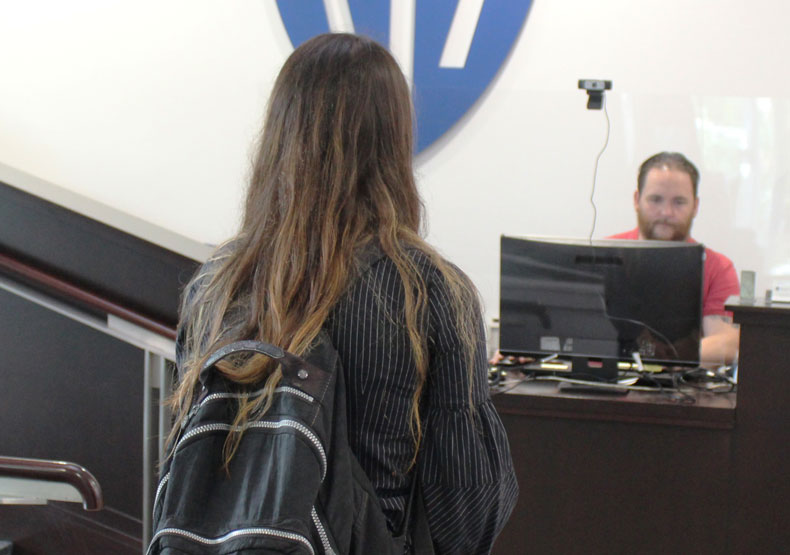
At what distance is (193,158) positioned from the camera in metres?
4.34

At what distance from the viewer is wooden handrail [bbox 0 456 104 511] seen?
1305 mm

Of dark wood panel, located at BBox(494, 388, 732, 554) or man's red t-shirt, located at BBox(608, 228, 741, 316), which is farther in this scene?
man's red t-shirt, located at BBox(608, 228, 741, 316)

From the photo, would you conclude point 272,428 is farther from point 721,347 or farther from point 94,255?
point 721,347

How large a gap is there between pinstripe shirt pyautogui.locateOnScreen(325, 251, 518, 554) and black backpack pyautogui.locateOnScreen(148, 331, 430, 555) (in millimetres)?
50

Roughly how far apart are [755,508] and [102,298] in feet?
5.72

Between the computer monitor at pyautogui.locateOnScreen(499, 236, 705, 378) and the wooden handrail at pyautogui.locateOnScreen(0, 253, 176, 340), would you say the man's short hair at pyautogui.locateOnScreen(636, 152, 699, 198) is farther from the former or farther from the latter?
the wooden handrail at pyautogui.locateOnScreen(0, 253, 176, 340)

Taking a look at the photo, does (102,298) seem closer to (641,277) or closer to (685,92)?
(641,277)

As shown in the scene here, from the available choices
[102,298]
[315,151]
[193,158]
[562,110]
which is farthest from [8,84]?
[315,151]

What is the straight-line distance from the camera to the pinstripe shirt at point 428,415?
1021mm

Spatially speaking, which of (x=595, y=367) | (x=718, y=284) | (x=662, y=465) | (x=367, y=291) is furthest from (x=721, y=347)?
(x=367, y=291)

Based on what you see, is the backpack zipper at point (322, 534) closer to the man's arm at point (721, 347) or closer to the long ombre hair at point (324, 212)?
the long ombre hair at point (324, 212)

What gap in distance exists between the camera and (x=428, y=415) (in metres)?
1.09

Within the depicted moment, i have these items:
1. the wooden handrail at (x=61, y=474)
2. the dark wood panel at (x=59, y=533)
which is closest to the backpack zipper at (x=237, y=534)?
the wooden handrail at (x=61, y=474)

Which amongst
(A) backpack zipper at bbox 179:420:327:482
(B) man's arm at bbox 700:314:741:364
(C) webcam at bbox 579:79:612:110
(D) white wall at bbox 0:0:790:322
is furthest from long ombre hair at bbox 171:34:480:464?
(D) white wall at bbox 0:0:790:322
